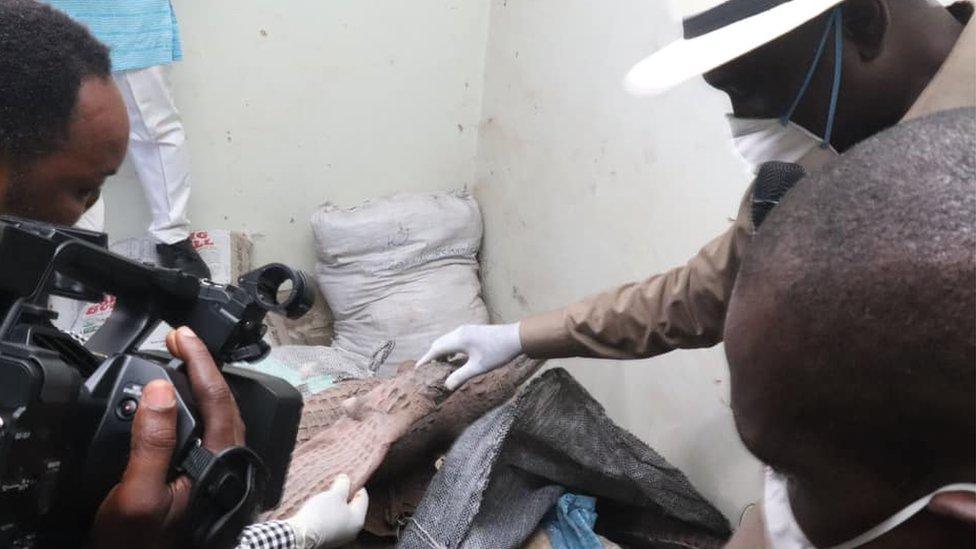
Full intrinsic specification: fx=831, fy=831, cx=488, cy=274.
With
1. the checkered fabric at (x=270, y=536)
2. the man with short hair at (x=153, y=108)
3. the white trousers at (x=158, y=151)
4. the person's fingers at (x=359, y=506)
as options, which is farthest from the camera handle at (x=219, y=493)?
the white trousers at (x=158, y=151)

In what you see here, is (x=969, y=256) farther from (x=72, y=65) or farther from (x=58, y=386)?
(x=72, y=65)

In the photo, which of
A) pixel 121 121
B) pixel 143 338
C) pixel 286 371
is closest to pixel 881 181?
pixel 143 338

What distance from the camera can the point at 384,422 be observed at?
1452 millimetres

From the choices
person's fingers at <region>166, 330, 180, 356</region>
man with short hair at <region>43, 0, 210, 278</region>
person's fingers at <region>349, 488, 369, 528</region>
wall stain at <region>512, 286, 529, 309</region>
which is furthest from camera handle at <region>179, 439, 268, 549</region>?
wall stain at <region>512, 286, 529, 309</region>

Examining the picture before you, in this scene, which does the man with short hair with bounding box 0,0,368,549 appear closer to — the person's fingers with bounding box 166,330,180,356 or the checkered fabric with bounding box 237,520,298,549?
the person's fingers with bounding box 166,330,180,356

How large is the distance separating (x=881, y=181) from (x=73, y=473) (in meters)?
0.63

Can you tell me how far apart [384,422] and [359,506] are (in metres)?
0.15

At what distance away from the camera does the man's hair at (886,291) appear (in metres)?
0.44

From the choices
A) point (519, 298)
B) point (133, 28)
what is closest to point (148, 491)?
point (133, 28)

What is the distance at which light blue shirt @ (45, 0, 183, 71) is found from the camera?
1.96 m

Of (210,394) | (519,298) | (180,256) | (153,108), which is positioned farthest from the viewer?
→ (519,298)

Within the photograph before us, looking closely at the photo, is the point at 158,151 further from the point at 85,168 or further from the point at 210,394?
the point at 210,394

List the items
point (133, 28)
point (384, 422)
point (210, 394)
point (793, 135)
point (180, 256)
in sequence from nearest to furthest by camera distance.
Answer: point (210, 394), point (793, 135), point (384, 422), point (133, 28), point (180, 256)

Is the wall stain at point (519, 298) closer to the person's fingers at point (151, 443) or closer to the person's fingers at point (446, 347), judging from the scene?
the person's fingers at point (446, 347)
